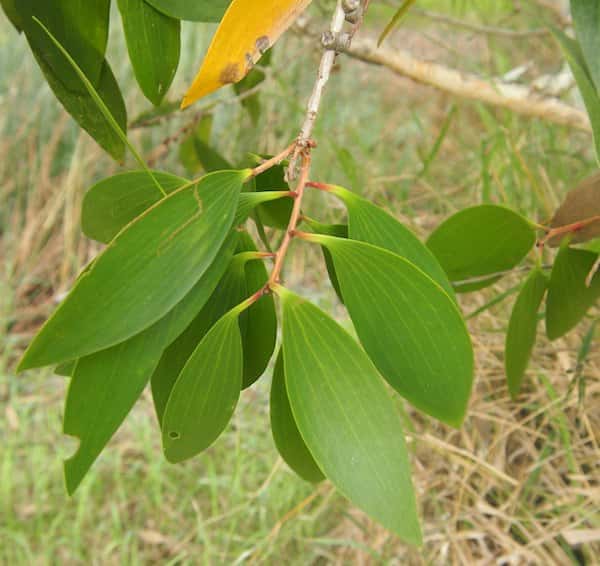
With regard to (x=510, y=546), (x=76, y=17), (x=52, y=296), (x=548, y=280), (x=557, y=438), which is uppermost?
(x=76, y=17)

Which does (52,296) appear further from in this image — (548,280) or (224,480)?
(548,280)

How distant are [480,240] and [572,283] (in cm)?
7

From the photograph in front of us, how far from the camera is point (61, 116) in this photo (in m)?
2.33

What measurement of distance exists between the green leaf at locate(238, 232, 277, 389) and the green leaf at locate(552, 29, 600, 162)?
6.2 inches

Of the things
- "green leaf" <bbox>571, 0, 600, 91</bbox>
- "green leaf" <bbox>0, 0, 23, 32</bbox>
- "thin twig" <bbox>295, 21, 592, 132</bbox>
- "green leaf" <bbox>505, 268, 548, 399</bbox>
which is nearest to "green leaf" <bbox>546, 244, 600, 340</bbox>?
"green leaf" <bbox>505, 268, 548, 399</bbox>

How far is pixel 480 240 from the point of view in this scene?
45 cm

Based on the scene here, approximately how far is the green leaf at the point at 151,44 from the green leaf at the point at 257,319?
9 cm

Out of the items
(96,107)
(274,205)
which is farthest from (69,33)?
(274,205)

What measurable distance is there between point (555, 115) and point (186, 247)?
76cm

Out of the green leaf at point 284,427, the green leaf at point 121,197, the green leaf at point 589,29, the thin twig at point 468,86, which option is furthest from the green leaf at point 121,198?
the thin twig at point 468,86

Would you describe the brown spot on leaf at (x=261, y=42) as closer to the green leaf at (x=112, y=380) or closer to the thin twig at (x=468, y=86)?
the green leaf at (x=112, y=380)

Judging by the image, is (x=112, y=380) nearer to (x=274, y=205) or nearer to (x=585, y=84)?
(x=274, y=205)

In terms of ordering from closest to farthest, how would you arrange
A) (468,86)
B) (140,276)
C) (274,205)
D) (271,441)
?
1. (140,276)
2. (274,205)
3. (468,86)
4. (271,441)

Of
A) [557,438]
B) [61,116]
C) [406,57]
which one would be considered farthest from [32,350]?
[61,116]
